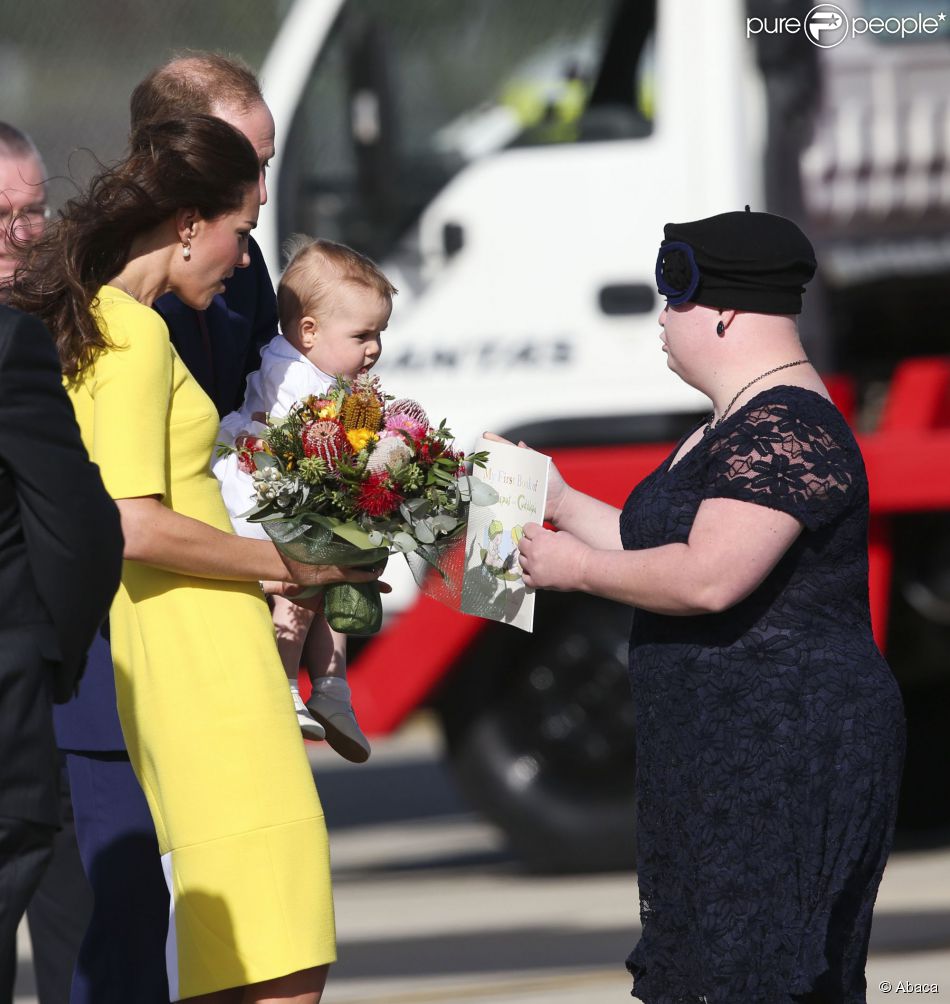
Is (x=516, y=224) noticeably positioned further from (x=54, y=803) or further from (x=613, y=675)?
(x=54, y=803)

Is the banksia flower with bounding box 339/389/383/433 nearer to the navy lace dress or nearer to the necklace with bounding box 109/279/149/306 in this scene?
the necklace with bounding box 109/279/149/306

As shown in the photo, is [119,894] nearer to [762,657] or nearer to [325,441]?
[325,441]

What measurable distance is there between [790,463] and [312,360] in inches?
39.0

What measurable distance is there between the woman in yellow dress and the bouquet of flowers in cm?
8

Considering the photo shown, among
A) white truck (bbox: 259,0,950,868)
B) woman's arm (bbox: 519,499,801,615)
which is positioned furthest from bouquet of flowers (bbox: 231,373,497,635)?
white truck (bbox: 259,0,950,868)

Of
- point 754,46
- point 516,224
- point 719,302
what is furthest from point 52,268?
point 754,46

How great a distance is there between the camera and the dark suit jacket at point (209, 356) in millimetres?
3254

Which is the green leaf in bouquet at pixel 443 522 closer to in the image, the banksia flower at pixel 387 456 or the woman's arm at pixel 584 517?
the banksia flower at pixel 387 456

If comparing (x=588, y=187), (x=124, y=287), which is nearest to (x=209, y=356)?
(x=124, y=287)

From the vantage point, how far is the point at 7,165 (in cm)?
395

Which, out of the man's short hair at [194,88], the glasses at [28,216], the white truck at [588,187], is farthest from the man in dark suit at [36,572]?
the white truck at [588,187]

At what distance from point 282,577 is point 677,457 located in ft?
2.30

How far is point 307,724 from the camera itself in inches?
136

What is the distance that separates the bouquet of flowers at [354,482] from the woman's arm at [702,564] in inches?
9.8
